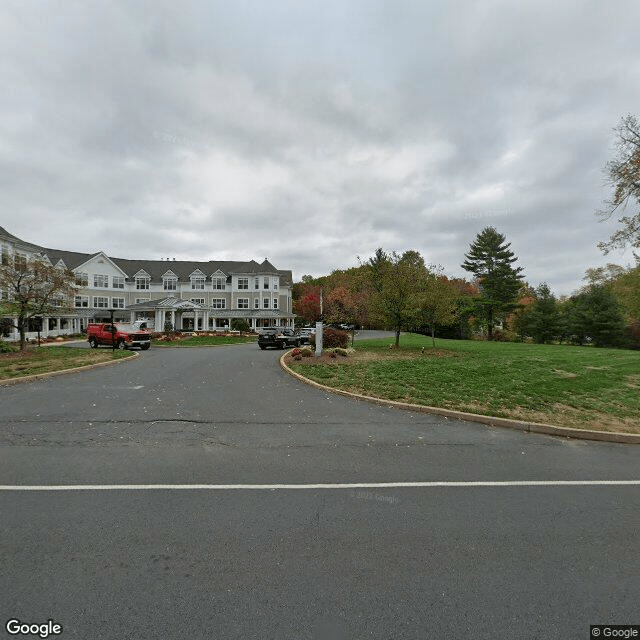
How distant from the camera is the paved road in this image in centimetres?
248

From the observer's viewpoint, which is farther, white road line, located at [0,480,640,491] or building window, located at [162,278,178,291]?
building window, located at [162,278,178,291]

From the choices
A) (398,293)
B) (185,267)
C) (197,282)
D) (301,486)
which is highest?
(185,267)

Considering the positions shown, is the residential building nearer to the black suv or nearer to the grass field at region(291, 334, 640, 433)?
the black suv

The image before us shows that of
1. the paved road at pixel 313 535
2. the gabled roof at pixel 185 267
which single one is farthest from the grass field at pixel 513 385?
the gabled roof at pixel 185 267

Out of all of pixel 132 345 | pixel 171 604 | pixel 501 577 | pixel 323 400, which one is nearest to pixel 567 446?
pixel 501 577

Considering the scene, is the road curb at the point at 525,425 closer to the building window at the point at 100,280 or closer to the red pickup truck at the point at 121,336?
the red pickup truck at the point at 121,336

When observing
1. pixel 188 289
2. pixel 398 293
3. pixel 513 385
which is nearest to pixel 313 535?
pixel 513 385

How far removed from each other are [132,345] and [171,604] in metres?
25.7

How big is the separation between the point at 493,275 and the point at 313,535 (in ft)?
169

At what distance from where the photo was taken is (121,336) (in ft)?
80.9

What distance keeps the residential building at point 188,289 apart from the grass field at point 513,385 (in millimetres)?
37357

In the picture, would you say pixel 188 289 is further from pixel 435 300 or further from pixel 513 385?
pixel 513 385

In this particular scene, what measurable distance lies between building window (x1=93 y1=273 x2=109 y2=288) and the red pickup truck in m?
27.4

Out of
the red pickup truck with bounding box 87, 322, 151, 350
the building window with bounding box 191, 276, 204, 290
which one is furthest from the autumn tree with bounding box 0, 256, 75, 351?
the building window with bounding box 191, 276, 204, 290
